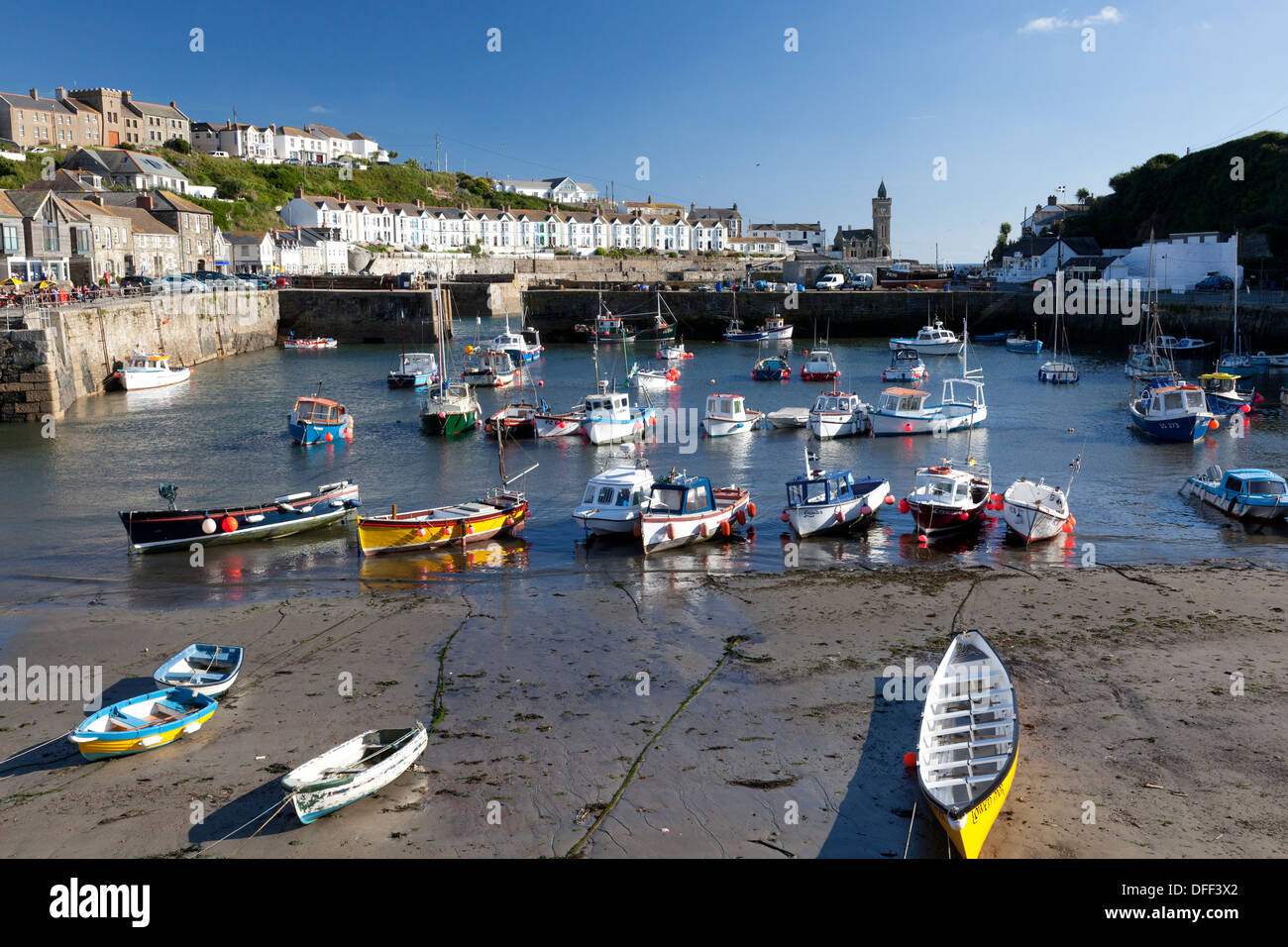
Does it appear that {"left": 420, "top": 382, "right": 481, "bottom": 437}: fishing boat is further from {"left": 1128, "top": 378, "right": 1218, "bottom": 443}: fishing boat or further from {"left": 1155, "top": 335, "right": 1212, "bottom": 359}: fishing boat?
{"left": 1155, "top": 335, "right": 1212, "bottom": 359}: fishing boat

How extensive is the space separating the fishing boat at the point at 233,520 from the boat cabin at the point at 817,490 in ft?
31.1

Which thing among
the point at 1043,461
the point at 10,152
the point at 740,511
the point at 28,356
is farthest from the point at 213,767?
the point at 10,152

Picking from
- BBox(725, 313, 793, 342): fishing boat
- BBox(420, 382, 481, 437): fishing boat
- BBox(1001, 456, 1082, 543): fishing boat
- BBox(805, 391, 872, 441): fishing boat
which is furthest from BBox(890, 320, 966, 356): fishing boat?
BBox(1001, 456, 1082, 543): fishing boat

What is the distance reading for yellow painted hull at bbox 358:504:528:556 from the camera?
64.1 ft

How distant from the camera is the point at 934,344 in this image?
63.8 meters

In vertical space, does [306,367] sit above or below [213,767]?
above

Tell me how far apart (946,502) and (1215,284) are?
5778cm

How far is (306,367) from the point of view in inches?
2132

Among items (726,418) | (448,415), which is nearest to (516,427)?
(448,415)
